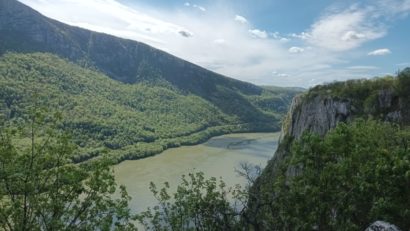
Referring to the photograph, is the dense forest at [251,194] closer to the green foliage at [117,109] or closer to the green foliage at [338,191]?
the green foliage at [338,191]

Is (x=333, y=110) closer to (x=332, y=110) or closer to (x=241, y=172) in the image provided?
(x=332, y=110)

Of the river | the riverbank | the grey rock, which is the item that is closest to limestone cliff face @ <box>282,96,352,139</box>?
the river

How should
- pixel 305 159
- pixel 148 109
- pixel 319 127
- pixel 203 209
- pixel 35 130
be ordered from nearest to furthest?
pixel 35 130
pixel 305 159
pixel 203 209
pixel 319 127
pixel 148 109

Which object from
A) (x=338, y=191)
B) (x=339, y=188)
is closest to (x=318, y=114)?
(x=339, y=188)

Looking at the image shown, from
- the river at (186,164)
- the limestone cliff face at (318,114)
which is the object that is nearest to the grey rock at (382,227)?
the limestone cliff face at (318,114)

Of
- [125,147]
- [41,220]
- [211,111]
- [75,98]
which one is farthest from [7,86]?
[41,220]

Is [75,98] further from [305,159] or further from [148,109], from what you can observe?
[305,159]

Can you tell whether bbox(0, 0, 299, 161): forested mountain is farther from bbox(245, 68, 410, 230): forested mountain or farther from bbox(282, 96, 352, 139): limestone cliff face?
bbox(245, 68, 410, 230): forested mountain
